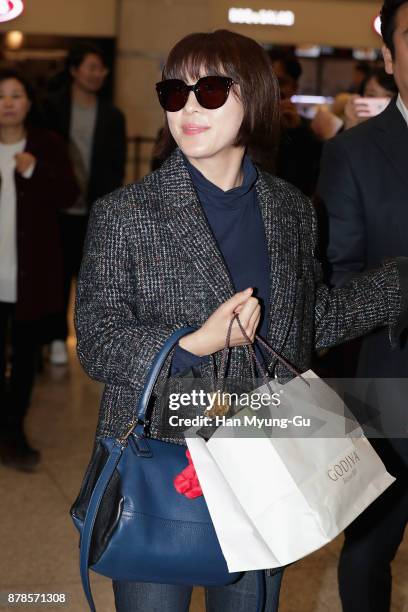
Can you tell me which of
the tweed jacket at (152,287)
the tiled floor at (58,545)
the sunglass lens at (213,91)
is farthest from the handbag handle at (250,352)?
the tiled floor at (58,545)

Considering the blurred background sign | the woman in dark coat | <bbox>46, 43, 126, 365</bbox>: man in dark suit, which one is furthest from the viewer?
<bbox>46, 43, 126, 365</bbox>: man in dark suit

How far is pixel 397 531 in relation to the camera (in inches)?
113

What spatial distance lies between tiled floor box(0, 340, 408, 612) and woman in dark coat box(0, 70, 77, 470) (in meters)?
0.25

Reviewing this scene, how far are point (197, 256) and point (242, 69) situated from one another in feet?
1.43

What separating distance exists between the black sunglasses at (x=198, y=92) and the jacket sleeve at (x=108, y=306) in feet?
0.85

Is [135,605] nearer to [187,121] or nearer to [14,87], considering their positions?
[187,121]

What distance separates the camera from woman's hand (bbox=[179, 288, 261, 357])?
6.44 ft

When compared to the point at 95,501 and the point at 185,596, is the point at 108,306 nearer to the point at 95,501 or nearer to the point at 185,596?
the point at 95,501

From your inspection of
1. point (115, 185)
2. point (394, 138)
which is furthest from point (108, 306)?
point (115, 185)

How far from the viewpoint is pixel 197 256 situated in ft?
7.06

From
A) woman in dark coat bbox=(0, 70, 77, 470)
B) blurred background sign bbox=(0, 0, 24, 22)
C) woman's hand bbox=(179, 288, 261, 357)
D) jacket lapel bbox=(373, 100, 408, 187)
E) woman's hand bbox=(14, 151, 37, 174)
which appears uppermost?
blurred background sign bbox=(0, 0, 24, 22)

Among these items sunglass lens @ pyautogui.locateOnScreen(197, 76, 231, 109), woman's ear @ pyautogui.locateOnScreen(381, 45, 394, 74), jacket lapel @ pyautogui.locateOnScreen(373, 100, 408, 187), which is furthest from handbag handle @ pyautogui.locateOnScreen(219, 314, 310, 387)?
woman's ear @ pyautogui.locateOnScreen(381, 45, 394, 74)

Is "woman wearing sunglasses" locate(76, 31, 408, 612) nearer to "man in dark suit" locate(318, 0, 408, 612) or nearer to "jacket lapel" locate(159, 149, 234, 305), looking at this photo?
"jacket lapel" locate(159, 149, 234, 305)

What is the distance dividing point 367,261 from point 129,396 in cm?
100
